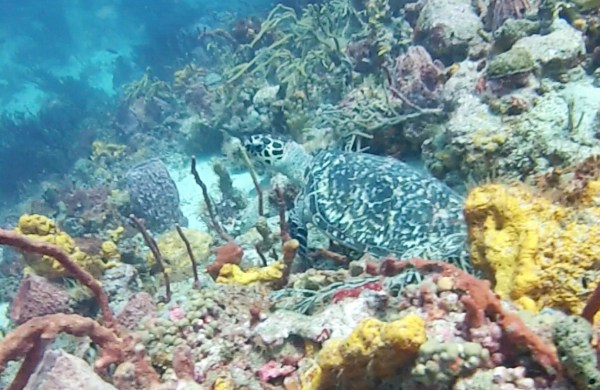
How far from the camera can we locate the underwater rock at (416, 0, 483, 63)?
554 centimetres

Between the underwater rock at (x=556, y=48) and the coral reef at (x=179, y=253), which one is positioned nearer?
the underwater rock at (x=556, y=48)

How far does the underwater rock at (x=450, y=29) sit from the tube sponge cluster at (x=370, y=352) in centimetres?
446

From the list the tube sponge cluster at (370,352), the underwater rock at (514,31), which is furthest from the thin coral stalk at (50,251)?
the underwater rock at (514,31)

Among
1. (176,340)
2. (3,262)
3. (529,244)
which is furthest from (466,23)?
(3,262)

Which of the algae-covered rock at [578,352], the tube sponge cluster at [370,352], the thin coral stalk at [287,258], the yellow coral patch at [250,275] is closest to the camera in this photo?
the algae-covered rock at [578,352]

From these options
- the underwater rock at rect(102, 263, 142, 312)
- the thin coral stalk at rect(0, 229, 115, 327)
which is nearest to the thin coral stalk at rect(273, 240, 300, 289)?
the thin coral stalk at rect(0, 229, 115, 327)

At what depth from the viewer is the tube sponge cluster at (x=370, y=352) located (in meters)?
1.63

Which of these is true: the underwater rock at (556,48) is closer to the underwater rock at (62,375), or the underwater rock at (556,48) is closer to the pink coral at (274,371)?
the pink coral at (274,371)

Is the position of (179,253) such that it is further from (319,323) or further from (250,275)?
(319,323)

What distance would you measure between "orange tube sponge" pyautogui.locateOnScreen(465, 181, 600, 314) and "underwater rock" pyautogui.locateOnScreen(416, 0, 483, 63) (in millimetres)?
3387

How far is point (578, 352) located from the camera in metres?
1.54

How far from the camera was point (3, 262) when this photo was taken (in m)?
7.89

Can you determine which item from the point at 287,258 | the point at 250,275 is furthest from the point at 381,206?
the point at 250,275

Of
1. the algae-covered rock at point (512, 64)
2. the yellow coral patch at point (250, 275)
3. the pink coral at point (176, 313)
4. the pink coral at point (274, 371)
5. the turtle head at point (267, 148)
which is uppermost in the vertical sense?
the turtle head at point (267, 148)
